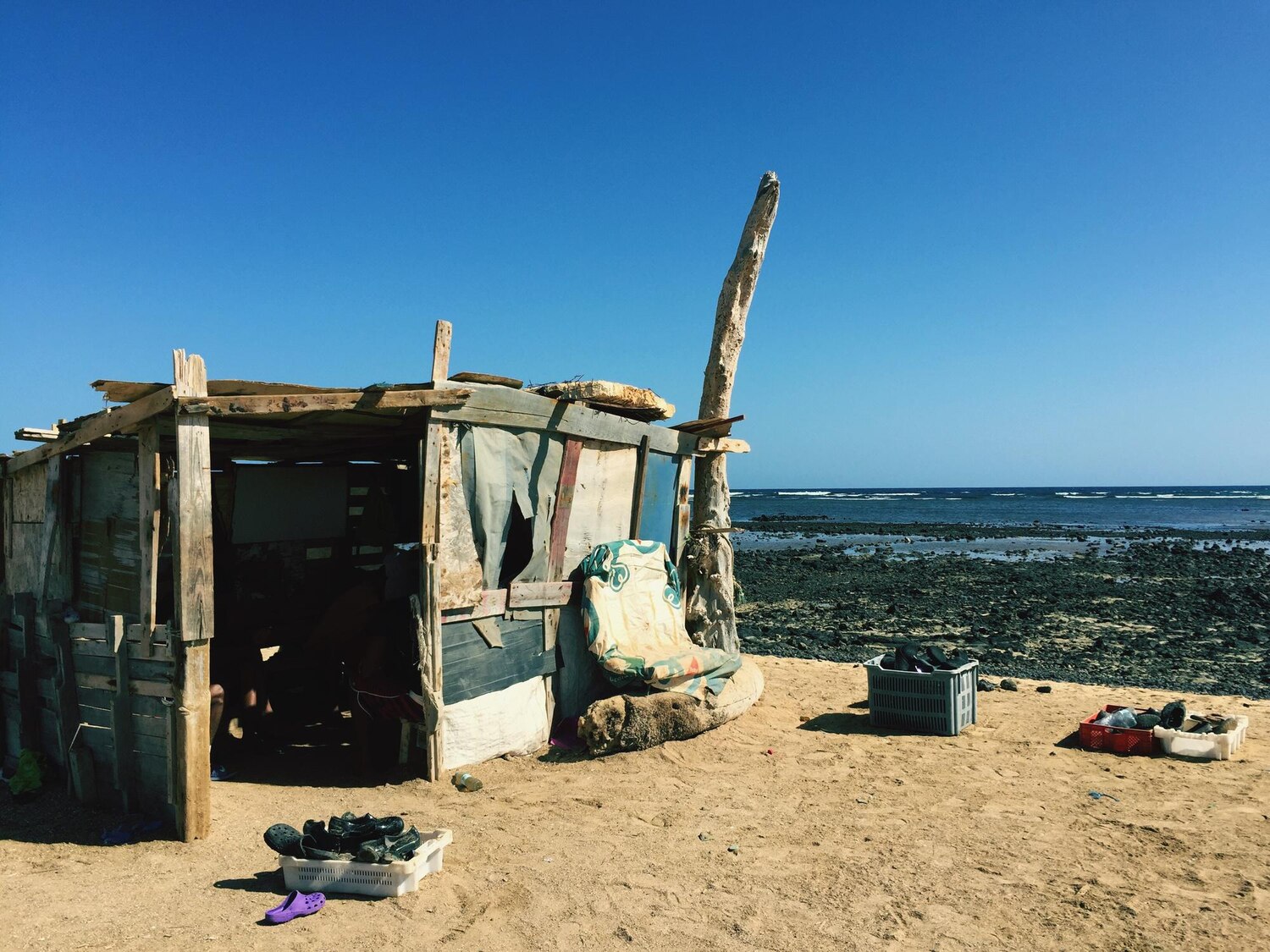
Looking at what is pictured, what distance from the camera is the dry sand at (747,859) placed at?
4395 millimetres

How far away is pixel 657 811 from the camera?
625 centimetres

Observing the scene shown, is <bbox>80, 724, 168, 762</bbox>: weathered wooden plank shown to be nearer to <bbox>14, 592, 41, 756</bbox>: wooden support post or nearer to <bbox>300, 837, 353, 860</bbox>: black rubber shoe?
<bbox>14, 592, 41, 756</bbox>: wooden support post

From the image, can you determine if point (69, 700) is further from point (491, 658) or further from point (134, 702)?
point (491, 658)

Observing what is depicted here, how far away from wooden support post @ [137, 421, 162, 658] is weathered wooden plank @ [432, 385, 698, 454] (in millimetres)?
1912

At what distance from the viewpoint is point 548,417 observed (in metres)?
7.61

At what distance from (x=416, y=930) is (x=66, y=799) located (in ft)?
12.5

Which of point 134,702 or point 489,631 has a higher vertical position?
point 489,631

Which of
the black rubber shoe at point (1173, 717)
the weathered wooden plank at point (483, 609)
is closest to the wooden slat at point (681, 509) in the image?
the weathered wooden plank at point (483, 609)

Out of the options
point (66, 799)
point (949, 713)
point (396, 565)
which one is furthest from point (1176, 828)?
point (66, 799)

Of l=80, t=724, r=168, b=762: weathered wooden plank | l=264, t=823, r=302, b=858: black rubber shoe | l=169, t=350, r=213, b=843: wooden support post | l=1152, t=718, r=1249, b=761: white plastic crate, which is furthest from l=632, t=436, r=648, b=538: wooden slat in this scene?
l=1152, t=718, r=1249, b=761: white plastic crate

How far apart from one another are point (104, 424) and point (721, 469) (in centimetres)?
620

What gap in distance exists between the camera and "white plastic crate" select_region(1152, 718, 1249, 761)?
7039 mm

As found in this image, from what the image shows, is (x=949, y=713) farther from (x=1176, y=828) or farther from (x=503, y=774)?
(x=503, y=774)

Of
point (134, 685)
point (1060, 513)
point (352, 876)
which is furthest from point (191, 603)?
point (1060, 513)
